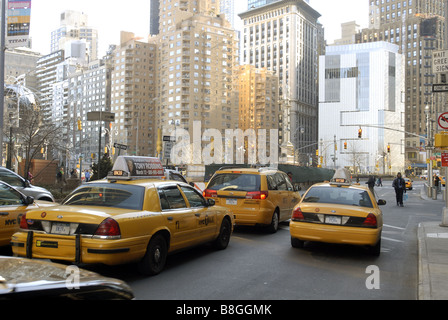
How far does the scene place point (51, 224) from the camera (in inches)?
240

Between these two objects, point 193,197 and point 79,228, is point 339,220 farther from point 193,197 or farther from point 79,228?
point 79,228

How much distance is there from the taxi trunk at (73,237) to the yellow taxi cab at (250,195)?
499cm

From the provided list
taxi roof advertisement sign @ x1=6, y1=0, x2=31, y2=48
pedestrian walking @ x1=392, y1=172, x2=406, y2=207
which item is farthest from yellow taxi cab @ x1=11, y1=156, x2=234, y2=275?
pedestrian walking @ x1=392, y1=172, x2=406, y2=207

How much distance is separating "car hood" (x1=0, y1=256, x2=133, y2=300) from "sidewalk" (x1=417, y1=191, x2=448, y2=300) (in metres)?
4.18

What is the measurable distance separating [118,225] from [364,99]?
136193 mm

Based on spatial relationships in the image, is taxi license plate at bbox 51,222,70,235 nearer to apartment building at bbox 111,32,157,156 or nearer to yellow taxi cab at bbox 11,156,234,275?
yellow taxi cab at bbox 11,156,234,275

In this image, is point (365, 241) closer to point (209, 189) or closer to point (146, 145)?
point (209, 189)

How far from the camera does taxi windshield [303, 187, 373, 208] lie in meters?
8.92

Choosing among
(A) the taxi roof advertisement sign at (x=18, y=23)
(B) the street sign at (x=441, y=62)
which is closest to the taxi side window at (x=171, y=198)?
(B) the street sign at (x=441, y=62)

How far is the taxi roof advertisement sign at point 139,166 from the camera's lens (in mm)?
9680

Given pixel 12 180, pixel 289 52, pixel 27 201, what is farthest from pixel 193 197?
pixel 289 52

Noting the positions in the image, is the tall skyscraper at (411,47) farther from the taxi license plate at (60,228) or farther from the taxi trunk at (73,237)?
the taxi license plate at (60,228)

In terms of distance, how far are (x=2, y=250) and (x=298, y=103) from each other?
164m

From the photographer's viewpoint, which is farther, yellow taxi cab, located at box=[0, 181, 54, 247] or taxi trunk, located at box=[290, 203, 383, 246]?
taxi trunk, located at box=[290, 203, 383, 246]
